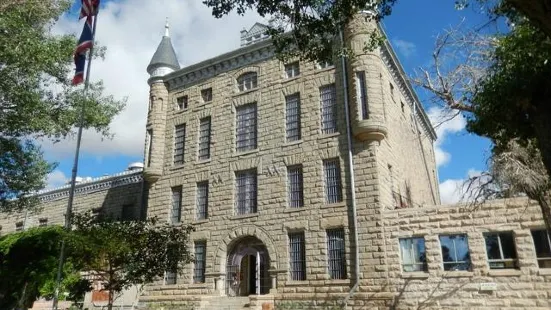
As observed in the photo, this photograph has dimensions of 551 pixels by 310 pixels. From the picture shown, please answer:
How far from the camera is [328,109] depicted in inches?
792

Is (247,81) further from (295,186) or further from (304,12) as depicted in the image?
(304,12)

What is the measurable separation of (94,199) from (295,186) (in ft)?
56.7

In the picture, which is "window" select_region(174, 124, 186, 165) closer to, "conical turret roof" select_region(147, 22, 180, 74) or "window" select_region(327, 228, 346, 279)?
"conical turret roof" select_region(147, 22, 180, 74)

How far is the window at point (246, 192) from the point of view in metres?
20.9

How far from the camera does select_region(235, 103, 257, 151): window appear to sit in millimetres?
22000

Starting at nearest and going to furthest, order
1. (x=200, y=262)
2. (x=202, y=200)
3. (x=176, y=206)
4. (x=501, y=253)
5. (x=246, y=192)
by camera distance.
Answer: (x=501, y=253)
(x=246, y=192)
(x=200, y=262)
(x=202, y=200)
(x=176, y=206)

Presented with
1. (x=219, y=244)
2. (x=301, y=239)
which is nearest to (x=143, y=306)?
(x=219, y=244)

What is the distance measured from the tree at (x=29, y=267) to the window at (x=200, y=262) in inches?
264

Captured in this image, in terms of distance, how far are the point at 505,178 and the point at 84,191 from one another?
27.9 m

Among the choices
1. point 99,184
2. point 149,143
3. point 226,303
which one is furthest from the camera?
point 99,184

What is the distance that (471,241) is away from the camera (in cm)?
1559

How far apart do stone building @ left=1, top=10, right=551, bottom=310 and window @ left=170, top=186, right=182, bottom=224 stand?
0.27ft

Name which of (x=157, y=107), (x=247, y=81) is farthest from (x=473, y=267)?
(x=157, y=107)

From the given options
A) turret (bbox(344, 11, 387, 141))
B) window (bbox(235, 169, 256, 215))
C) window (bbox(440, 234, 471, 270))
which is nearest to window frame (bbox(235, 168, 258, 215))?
window (bbox(235, 169, 256, 215))
